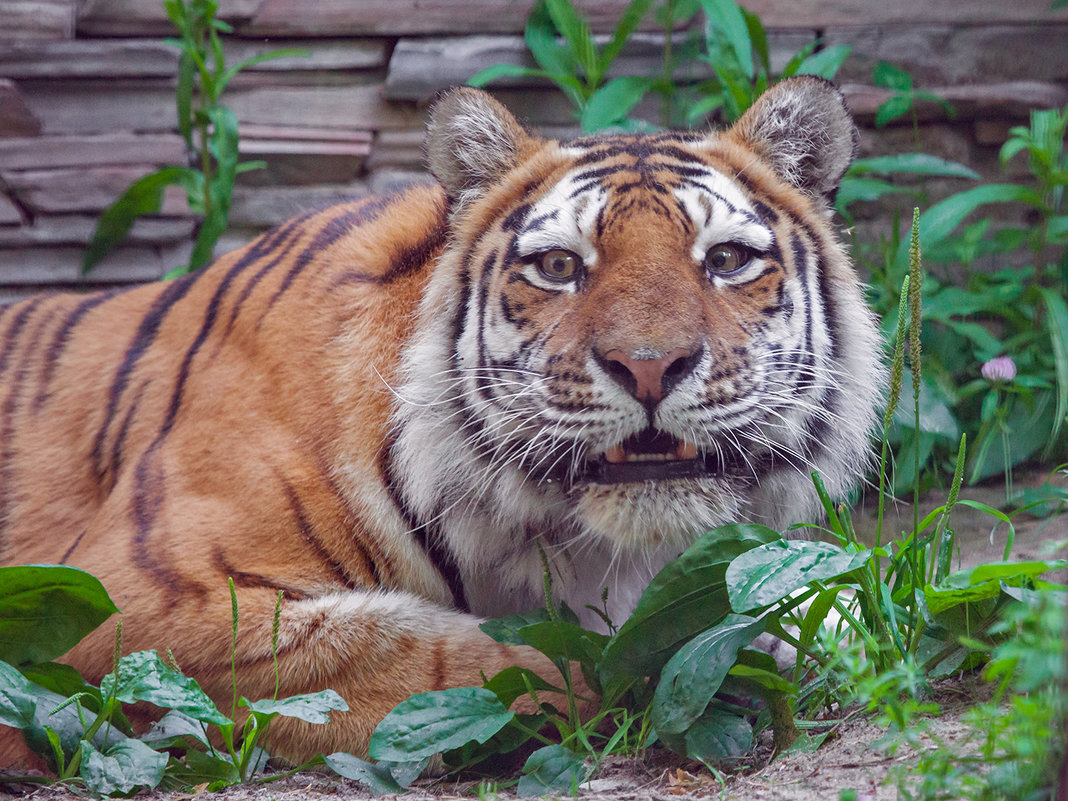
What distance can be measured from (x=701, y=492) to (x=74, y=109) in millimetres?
3047

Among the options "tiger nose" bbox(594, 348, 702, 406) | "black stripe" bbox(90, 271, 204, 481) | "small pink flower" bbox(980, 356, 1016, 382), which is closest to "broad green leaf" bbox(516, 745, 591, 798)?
"tiger nose" bbox(594, 348, 702, 406)

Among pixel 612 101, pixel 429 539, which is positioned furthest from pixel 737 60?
pixel 429 539

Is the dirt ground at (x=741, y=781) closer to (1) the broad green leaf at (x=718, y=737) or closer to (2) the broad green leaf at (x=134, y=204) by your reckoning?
(1) the broad green leaf at (x=718, y=737)

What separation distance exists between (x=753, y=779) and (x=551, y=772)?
0.96 ft

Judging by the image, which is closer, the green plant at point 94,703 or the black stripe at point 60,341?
the green plant at point 94,703

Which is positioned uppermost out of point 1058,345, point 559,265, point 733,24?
point 733,24

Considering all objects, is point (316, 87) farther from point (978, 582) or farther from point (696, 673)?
point (978, 582)

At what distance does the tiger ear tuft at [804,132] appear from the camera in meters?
1.83

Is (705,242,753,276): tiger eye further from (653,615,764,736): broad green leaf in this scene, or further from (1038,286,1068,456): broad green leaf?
(1038,286,1068,456): broad green leaf

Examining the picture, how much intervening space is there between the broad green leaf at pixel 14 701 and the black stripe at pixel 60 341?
1017 mm

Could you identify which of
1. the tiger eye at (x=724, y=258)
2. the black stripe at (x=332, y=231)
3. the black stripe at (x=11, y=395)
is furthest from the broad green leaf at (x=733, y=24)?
the black stripe at (x=11, y=395)

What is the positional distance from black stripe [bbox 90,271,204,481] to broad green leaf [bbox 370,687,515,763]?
1.00 meters

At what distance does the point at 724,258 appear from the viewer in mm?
1672

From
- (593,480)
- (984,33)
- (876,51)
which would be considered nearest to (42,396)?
(593,480)
